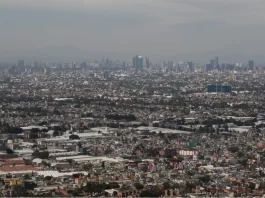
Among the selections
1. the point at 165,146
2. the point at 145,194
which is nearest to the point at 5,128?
the point at 165,146

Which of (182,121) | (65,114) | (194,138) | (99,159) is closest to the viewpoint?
(99,159)

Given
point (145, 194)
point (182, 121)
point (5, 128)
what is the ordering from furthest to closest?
1. point (182, 121)
2. point (5, 128)
3. point (145, 194)

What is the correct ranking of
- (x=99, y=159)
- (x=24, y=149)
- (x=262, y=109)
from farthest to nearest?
(x=262, y=109), (x=24, y=149), (x=99, y=159)

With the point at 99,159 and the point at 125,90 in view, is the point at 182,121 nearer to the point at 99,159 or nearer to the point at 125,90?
the point at 99,159

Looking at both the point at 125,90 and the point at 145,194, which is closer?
the point at 145,194

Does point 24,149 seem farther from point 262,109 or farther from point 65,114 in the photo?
point 262,109

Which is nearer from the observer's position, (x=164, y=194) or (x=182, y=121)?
(x=164, y=194)

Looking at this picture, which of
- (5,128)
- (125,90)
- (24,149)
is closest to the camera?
(24,149)

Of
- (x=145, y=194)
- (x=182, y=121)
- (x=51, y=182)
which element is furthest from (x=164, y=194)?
(x=182, y=121)
